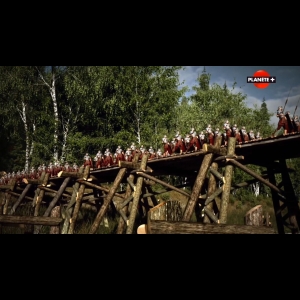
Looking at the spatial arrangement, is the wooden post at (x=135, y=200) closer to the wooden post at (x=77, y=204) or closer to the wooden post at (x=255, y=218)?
the wooden post at (x=77, y=204)

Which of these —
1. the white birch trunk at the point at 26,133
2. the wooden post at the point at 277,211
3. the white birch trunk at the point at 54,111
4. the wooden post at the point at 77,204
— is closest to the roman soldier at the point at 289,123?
the wooden post at the point at 277,211

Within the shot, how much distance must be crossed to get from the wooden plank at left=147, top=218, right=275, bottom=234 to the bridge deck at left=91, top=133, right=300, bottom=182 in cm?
226

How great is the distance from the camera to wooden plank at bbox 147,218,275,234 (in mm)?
4184

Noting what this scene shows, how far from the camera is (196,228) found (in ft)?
14.8

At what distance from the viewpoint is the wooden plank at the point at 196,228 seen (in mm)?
4184

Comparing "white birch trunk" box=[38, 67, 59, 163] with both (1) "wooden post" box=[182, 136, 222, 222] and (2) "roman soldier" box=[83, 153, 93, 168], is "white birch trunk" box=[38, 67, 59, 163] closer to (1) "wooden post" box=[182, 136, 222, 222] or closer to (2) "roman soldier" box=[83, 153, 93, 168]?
(2) "roman soldier" box=[83, 153, 93, 168]

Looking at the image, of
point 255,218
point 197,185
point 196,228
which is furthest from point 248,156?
point 196,228

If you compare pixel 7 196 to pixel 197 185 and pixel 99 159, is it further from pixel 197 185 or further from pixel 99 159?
pixel 197 185

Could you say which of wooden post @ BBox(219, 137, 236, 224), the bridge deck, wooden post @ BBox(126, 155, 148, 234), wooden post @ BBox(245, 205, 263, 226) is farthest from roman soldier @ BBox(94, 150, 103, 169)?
wooden post @ BBox(245, 205, 263, 226)

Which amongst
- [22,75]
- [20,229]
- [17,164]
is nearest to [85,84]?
[22,75]

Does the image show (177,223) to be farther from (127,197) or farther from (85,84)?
(85,84)

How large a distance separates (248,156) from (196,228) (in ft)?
13.8

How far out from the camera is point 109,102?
17219mm
